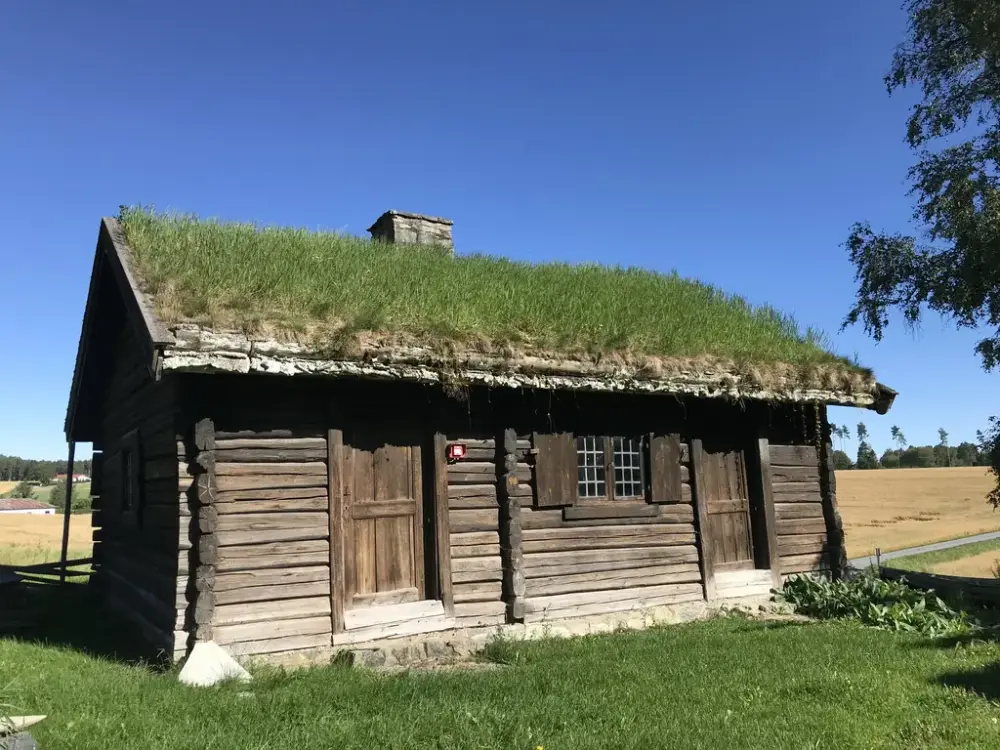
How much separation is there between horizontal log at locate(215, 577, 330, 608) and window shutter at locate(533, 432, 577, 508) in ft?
9.21

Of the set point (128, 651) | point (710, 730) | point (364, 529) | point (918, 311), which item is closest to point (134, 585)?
point (128, 651)

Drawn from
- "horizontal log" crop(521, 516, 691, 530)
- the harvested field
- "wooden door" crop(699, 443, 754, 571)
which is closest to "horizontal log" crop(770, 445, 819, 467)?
"wooden door" crop(699, 443, 754, 571)

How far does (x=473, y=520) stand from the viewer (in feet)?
28.3

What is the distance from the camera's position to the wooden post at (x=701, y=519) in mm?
10125

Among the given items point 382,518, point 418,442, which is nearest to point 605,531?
point 418,442

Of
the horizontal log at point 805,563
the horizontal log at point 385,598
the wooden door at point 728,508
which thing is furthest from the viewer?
the horizontal log at point 805,563

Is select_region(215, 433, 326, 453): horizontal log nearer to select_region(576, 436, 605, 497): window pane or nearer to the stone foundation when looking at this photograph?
the stone foundation

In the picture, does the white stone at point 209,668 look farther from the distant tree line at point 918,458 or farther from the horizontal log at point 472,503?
the distant tree line at point 918,458

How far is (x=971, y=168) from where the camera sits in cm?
1769

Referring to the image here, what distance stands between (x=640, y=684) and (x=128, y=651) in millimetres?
5488

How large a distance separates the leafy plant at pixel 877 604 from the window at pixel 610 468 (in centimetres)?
288

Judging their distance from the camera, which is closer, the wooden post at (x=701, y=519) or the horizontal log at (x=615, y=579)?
the horizontal log at (x=615, y=579)

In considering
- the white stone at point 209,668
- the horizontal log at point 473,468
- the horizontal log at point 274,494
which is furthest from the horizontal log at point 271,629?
the horizontal log at point 473,468

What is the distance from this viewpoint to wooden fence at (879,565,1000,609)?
32.3 ft
